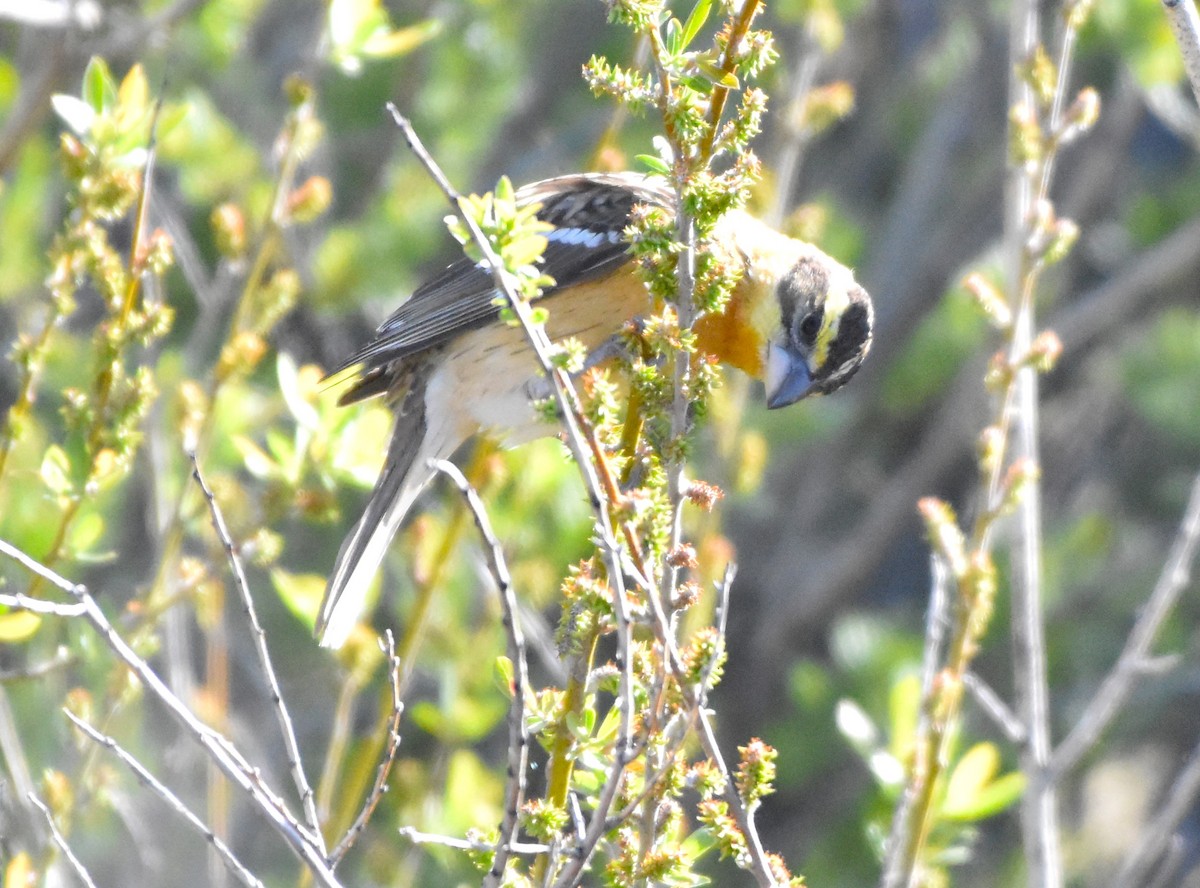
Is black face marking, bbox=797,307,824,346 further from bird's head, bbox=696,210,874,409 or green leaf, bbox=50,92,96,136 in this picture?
green leaf, bbox=50,92,96,136

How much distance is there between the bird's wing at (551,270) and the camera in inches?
160

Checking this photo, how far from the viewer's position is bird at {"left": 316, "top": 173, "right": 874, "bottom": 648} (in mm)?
4012

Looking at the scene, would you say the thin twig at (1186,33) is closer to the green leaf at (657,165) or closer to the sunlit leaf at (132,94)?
the green leaf at (657,165)

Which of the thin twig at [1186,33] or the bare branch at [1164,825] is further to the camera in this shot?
the bare branch at [1164,825]

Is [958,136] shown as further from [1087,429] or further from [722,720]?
[722,720]

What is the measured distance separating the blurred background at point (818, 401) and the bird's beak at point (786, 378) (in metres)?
0.30

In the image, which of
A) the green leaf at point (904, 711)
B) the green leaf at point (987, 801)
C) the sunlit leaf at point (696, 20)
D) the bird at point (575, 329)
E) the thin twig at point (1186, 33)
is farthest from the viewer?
the bird at point (575, 329)

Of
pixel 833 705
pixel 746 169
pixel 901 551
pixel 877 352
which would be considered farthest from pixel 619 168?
pixel 901 551

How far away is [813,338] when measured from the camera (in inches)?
161

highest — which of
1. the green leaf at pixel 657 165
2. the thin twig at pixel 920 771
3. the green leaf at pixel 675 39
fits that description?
the green leaf at pixel 675 39

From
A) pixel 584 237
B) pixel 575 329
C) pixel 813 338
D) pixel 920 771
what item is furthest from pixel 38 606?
pixel 813 338

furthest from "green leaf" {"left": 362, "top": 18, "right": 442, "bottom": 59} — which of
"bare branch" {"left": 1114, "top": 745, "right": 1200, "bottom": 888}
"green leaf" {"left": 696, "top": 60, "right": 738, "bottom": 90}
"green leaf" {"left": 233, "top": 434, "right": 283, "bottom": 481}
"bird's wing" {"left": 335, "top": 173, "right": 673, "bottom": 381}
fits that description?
"bare branch" {"left": 1114, "top": 745, "right": 1200, "bottom": 888}

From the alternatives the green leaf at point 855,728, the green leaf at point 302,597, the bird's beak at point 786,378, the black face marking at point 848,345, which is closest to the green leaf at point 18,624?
the green leaf at point 302,597

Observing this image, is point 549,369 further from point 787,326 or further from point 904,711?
point 787,326
